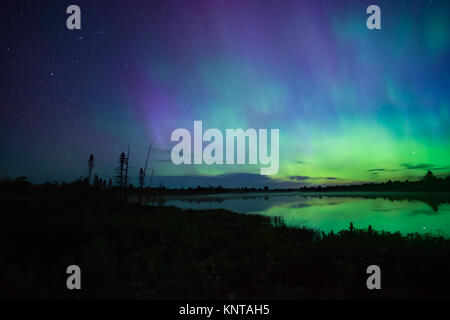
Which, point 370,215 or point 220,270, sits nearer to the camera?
point 220,270

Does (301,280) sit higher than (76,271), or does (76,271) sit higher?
(76,271)

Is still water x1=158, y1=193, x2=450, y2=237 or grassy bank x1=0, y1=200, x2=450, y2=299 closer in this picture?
Result: grassy bank x1=0, y1=200, x2=450, y2=299

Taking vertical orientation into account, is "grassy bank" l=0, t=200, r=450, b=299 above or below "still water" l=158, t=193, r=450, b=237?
above

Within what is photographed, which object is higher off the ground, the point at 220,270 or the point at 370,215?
the point at 220,270

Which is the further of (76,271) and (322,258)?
(322,258)

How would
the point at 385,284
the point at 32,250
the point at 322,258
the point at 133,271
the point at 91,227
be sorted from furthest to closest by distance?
the point at 91,227 → the point at 32,250 → the point at 322,258 → the point at 133,271 → the point at 385,284

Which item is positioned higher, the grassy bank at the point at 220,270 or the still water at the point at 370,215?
the grassy bank at the point at 220,270

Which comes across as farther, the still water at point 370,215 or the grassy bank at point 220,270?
the still water at point 370,215
